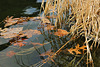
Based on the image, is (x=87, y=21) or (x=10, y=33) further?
(x=10, y=33)

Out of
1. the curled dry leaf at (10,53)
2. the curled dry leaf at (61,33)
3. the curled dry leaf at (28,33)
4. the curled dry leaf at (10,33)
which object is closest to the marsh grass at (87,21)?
the curled dry leaf at (61,33)

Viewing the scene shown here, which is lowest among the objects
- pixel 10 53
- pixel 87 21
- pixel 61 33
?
pixel 10 53

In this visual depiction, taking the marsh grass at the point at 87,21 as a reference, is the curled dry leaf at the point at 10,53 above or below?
below

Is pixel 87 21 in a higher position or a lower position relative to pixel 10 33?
higher

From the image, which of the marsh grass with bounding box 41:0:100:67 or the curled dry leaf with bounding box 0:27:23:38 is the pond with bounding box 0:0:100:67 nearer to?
the curled dry leaf with bounding box 0:27:23:38

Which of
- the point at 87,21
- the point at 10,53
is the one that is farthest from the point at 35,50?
the point at 87,21

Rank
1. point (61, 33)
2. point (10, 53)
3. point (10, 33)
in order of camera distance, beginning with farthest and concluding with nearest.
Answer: point (61, 33)
point (10, 33)
point (10, 53)

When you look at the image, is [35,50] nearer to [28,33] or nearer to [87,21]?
[28,33]

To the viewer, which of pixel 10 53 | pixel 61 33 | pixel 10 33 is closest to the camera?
pixel 10 53

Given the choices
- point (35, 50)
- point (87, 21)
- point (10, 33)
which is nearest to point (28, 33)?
point (10, 33)

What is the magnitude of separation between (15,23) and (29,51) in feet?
3.54

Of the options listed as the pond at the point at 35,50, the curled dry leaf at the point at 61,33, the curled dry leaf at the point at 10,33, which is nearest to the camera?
the pond at the point at 35,50

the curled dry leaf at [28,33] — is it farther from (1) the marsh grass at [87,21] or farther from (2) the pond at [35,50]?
(1) the marsh grass at [87,21]

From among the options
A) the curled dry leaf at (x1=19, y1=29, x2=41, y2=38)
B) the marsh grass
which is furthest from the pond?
the marsh grass
